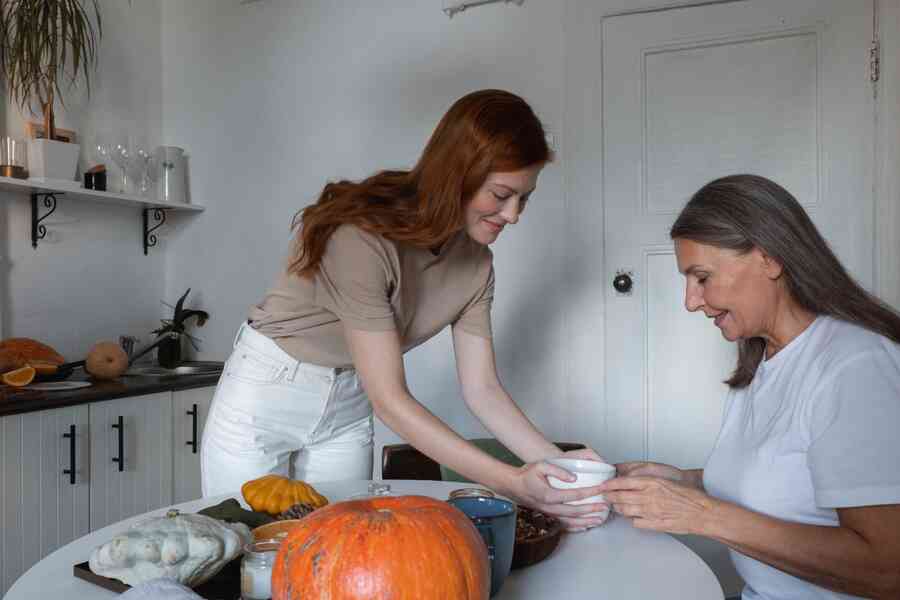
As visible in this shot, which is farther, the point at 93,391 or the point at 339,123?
the point at 339,123

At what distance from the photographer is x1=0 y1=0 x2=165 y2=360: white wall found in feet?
9.43

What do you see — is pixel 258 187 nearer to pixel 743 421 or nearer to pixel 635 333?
pixel 635 333

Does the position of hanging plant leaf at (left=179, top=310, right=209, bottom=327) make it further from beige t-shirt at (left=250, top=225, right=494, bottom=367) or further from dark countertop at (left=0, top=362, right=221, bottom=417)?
beige t-shirt at (left=250, top=225, right=494, bottom=367)

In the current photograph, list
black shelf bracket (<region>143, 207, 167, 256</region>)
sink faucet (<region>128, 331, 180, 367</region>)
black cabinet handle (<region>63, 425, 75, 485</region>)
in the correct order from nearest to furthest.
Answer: black cabinet handle (<region>63, 425, 75, 485</region>) < sink faucet (<region>128, 331, 180, 367</region>) < black shelf bracket (<region>143, 207, 167, 256</region>)

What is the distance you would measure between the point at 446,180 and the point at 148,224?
2456mm

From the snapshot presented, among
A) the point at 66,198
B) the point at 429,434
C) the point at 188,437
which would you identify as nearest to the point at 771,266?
the point at 429,434

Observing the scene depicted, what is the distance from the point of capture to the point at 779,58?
8.27 feet

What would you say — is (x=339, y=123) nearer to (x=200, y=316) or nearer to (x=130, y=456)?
(x=200, y=316)

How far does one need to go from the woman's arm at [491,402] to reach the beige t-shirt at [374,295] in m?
0.04

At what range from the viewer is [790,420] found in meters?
1.17

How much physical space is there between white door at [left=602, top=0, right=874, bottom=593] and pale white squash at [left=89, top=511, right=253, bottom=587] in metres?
2.07

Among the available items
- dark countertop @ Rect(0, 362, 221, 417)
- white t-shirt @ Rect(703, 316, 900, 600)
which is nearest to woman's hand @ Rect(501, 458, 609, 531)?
white t-shirt @ Rect(703, 316, 900, 600)

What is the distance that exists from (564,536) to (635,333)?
Answer: 1620 mm

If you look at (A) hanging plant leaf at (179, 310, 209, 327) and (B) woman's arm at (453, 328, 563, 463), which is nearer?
(B) woman's arm at (453, 328, 563, 463)
